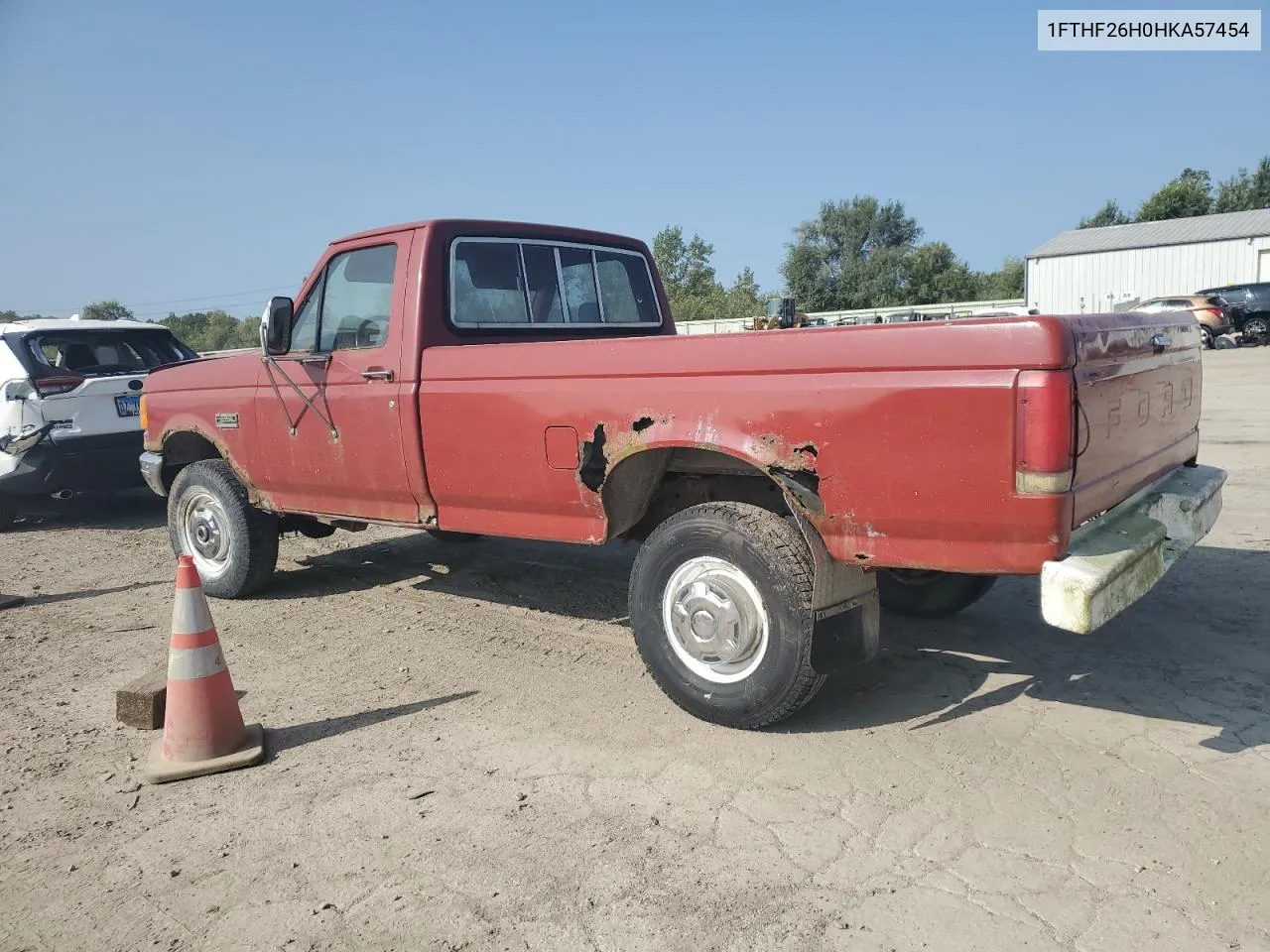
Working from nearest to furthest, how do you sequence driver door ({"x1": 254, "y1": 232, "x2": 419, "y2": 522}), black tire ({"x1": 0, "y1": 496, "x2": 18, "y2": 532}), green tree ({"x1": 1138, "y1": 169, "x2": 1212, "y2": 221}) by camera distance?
driver door ({"x1": 254, "y1": 232, "x2": 419, "y2": 522}) → black tire ({"x1": 0, "y1": 496, "x2": 18, "y2": 532}) → green tree ({"x1": 1138, "y1": 169, "x2": 1212, "y2": 221})

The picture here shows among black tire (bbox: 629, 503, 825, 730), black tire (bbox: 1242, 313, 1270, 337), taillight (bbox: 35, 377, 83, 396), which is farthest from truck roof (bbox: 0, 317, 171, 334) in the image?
black tire (bbox: 1242, 313, 1270, 337)

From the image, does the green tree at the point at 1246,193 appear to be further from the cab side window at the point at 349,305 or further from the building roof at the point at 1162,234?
the cab side window at the point at 349,305

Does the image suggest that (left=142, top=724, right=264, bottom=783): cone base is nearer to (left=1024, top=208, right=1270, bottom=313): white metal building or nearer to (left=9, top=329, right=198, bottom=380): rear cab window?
(left=9, top=329, right=198, bottom=380): rear cab window

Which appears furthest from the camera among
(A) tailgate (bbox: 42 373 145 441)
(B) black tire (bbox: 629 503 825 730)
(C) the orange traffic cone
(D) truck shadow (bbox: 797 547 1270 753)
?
(A) tailgate (bbox: 42 373 145 441)

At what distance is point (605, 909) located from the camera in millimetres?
2627

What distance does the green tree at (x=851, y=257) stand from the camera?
60.4 metres

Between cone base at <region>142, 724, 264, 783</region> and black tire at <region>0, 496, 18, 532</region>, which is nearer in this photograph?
cone base at <region>142, 724, 264, 783</region>

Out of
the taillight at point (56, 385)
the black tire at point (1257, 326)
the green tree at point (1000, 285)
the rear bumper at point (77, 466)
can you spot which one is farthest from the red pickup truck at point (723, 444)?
the green tree at point (1000, 285)

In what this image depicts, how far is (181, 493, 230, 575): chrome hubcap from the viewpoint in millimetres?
5992

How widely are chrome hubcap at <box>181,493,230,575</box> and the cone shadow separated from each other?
234 cm

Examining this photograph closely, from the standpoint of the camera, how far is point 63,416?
8.25 m

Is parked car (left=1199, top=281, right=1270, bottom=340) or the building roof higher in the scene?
the building roof

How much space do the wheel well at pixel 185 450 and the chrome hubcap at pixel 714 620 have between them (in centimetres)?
381

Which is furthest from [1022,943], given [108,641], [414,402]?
[108,641]
